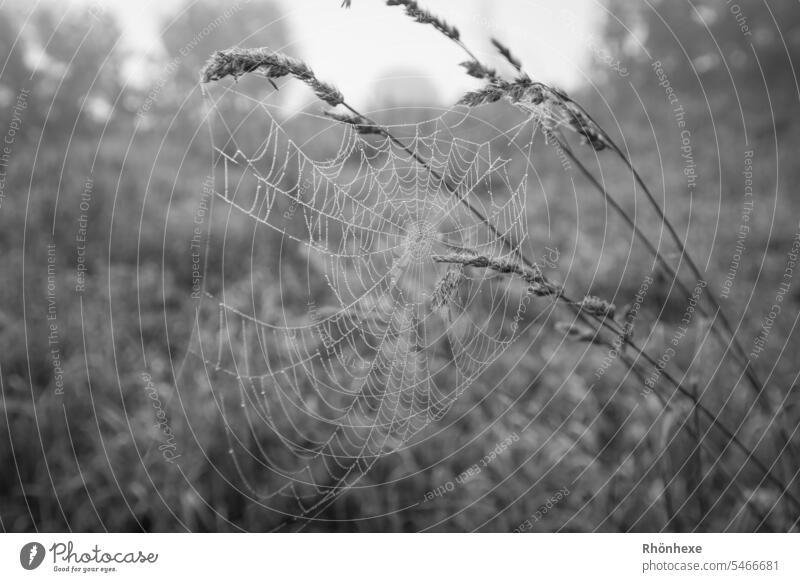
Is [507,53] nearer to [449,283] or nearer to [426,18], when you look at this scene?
[426,18]

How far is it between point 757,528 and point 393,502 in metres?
1.12

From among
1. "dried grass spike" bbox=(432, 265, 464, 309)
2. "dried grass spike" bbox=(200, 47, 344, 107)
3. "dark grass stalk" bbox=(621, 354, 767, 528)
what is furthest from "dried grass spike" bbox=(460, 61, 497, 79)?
"dark grass stalk" bbox=(621, 354, 767, 528)

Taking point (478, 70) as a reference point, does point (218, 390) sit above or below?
below

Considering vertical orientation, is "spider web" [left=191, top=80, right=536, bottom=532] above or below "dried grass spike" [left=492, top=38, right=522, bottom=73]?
below

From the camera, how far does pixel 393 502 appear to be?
1.97 m

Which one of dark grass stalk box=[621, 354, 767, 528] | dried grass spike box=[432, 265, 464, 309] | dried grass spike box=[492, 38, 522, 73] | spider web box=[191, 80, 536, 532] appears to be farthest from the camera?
spider web box=[191, 80, 536, 532]

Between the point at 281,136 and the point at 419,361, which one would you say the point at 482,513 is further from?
the point at 281,136

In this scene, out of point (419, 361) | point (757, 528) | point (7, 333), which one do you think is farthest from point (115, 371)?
point (757, 528)
